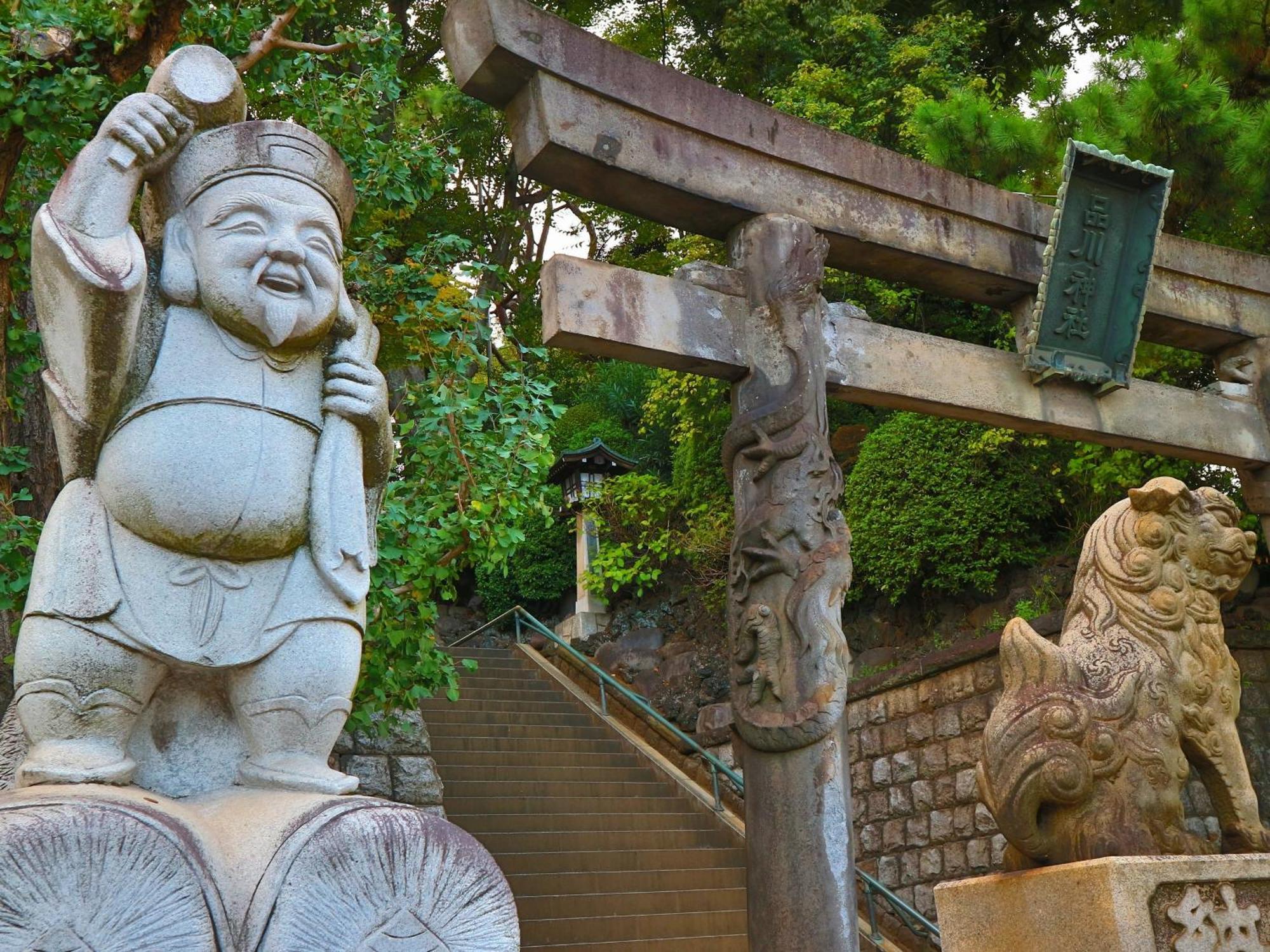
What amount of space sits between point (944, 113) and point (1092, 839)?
5499 mm

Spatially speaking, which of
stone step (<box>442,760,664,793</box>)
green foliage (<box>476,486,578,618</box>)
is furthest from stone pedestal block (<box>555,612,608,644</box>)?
stone step (<box>442,760,664,793</box>)

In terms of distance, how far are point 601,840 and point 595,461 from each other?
7.82 m

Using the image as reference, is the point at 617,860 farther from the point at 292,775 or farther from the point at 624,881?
the point at 292,775

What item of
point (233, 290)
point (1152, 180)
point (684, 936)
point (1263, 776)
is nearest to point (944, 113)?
point (1152, 180)

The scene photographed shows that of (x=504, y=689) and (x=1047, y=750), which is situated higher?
(x=504, y=689)

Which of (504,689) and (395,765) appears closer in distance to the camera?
(395,765)

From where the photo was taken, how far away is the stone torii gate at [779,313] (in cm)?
491

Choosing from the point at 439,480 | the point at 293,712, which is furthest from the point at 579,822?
the point at 293,712

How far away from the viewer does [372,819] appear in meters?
2.22

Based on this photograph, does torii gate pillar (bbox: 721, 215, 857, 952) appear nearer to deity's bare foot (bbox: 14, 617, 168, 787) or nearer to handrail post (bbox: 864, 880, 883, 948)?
deity's bare foot (bbox: 14, 617, 168, 787)

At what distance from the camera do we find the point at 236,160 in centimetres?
280

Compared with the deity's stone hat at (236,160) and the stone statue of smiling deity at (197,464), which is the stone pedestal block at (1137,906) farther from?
the deity's stone hat at (236,160)

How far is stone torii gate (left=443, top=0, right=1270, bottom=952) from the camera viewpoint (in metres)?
4.91

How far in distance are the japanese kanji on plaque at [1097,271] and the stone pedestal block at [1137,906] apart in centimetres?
319
